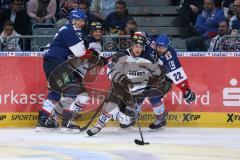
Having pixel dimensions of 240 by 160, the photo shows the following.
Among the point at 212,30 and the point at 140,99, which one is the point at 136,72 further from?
the point at 212,30

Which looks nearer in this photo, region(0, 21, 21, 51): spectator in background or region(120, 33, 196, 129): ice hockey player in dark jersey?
region(120, 33, 196, 129): ice hockey player in dark jersey

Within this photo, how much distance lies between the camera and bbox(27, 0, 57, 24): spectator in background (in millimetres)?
16281

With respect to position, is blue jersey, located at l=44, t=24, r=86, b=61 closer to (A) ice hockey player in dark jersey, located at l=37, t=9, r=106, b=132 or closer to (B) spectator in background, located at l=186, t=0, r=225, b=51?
(A) ice hockey player in dark jersey, located at l=37, t=9, r=106, b=132

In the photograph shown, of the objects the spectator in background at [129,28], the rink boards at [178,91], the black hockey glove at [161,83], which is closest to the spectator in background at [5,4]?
the spectator in background at [129,28]

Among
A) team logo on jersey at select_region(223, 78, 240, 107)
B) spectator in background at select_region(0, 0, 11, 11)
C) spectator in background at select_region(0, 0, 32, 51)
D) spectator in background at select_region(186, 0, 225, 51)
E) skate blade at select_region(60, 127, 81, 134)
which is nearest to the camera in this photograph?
skate blade at select_region(60, 127, 81, 134)

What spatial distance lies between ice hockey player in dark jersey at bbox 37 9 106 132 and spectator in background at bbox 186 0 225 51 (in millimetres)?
2744

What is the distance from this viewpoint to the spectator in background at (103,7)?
54.2ft

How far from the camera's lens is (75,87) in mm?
13297

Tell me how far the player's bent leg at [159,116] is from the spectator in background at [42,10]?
11.3ft

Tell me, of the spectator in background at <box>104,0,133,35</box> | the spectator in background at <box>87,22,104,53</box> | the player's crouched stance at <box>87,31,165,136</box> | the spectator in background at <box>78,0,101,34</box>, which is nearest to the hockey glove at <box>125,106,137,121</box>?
the player's crouched stance at <box>87,31,165,136</box>

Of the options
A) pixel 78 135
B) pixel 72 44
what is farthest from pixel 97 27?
pixel 78 135

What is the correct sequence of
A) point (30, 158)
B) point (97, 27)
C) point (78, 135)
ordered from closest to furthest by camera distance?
point (30, 158) → point (78, 135) → point (97, 27)

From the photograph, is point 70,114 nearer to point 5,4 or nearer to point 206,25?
point 206,25

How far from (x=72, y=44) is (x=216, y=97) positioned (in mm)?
2631
